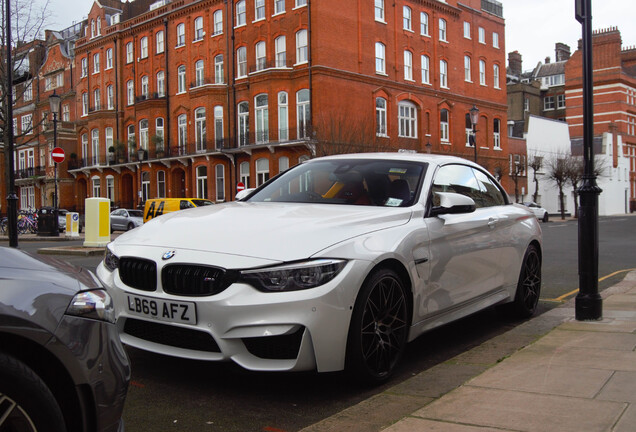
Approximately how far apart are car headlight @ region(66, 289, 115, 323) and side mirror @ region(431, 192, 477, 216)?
2.85 m

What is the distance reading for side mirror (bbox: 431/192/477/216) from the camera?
4691mm

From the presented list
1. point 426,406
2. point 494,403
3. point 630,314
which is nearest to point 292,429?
point 426,406

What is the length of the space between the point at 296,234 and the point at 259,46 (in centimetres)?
3722

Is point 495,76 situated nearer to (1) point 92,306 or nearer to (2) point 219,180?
(2) point 219,180

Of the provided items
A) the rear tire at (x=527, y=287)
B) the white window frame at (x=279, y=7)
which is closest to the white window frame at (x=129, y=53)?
the white window frame at (x=279, y=7)

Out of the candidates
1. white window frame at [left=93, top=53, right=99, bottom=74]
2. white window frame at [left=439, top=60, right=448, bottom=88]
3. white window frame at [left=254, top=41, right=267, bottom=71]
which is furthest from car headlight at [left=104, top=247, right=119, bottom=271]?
white window frame at [left=93, top=53, right=99, bottom=74]

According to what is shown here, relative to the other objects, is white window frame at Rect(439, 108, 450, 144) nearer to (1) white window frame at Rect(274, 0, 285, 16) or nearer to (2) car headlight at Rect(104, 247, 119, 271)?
(1) white window frame at Rect(274, 0, 285, 16)

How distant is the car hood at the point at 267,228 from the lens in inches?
147

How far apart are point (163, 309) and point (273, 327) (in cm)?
73

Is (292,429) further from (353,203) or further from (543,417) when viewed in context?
(353,203)

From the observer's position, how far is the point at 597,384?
12.3 feet

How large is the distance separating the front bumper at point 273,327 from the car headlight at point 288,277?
0.04m

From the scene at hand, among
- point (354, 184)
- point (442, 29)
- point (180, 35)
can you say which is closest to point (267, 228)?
point (354, 184)

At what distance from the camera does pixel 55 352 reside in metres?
2.22
